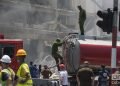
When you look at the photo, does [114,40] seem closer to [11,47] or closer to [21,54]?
[21,54]

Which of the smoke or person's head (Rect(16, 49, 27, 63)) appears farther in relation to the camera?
the smoke

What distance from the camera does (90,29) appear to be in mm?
46281

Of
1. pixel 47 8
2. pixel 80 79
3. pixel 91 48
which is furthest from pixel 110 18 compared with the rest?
pixel 47 8

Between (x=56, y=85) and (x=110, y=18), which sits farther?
(x=56, y=85)

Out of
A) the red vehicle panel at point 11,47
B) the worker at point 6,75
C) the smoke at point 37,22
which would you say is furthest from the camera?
the smoke at point 37,22

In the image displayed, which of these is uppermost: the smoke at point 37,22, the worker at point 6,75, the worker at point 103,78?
the worker at point 6,75

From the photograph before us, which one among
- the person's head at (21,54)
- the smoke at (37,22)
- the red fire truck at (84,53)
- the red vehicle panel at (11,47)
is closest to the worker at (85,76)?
the person's head at (21,54)

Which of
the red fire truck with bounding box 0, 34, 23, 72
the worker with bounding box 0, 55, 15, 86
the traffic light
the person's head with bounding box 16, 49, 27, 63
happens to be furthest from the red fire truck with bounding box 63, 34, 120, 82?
the worker with bounding box 0, 55, 15, 86

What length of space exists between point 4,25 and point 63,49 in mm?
26543

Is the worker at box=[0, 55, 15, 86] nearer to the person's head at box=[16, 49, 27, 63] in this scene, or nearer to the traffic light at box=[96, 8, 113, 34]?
the person's head at box=[16, 49, 27, 63]

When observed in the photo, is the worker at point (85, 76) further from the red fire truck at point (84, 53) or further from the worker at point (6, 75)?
the red fire truck at point (84, 53)

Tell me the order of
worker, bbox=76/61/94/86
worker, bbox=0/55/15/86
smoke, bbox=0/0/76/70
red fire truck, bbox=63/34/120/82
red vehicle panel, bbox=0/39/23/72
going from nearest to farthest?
worker, bbox=0/55/15/86
worker, bbox=76/61/94/86
red vehicle panel, bbox=0/39/23/72
red fire truck, bbox=63/34/120/82
smoke, bbox=0/0/76/70

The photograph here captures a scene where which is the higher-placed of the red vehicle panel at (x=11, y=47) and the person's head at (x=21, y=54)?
the person's head at (x=21, y=54)

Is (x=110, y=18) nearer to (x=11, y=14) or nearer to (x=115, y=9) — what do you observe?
(x=115, y=9)
